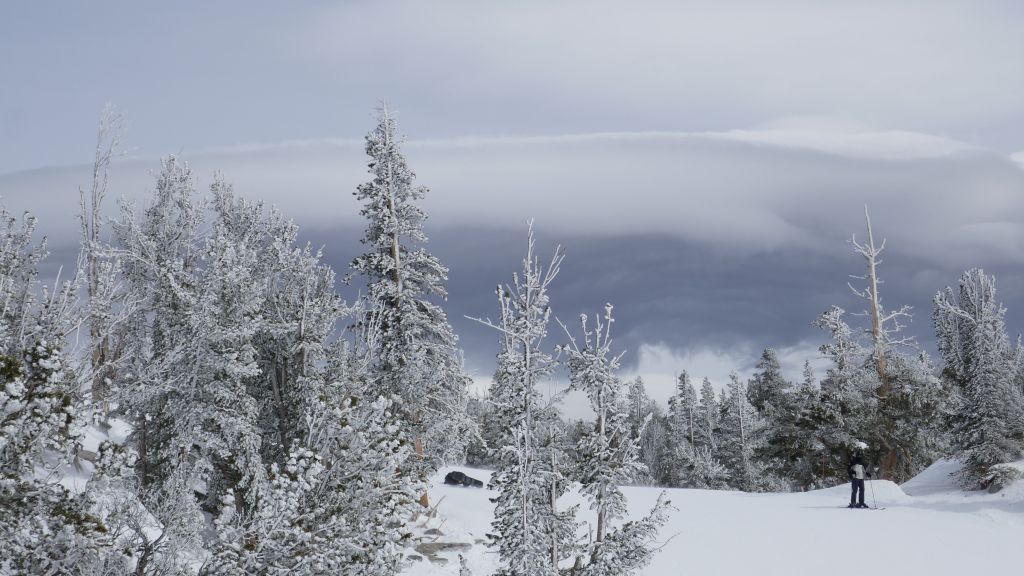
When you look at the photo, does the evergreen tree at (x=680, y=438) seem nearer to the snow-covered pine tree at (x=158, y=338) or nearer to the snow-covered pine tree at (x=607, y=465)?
the snow-covered pine tree at (x=158, y=338)

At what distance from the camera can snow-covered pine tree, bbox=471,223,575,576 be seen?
1050 centimetres

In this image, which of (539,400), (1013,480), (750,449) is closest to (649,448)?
(750,449)

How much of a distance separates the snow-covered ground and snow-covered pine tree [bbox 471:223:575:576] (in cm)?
629

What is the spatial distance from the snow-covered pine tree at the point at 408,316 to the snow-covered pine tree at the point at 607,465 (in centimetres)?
1435

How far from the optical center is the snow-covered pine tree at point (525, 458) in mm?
10500

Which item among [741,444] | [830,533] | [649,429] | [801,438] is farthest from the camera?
[649,429]

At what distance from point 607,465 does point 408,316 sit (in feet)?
52.2

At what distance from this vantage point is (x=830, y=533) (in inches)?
835

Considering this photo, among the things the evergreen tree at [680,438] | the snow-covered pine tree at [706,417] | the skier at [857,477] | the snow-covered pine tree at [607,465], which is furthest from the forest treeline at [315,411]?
the snow-covered pine tree at [706,417]

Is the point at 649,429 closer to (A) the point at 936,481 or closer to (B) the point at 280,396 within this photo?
(A) the point at 936,481

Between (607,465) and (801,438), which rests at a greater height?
(607,465)

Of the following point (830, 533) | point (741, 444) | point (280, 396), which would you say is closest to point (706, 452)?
point (741, 444)

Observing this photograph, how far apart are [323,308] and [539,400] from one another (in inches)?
536

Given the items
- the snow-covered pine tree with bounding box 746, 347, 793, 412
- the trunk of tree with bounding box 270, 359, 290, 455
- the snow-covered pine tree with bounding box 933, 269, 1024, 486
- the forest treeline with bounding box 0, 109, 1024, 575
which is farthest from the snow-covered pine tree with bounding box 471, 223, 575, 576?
the snow-covered pine tree with bounding box 746, 347, 793, 412
